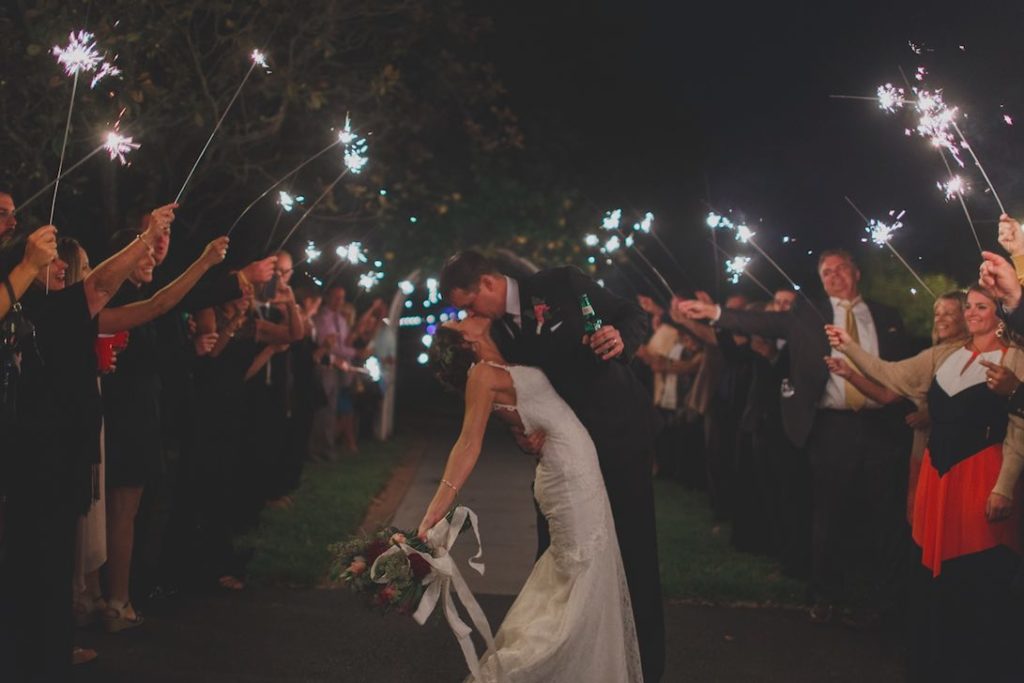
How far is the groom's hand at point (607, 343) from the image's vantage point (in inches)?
238

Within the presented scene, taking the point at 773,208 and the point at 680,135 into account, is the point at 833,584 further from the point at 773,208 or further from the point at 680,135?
the point at 680,135

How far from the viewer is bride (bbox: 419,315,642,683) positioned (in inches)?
230

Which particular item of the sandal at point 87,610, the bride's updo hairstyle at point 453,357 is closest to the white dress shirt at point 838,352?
the bride's updo hairstyle at point 453,357

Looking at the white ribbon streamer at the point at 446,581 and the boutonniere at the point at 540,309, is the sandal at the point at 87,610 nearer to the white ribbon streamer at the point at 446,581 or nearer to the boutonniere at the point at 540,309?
the white ribbon streamer at the point at 446,581

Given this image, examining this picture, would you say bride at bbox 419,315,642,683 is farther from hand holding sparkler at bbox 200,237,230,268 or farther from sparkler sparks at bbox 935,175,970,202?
sparkler sparks at bbox 935,175,970,202

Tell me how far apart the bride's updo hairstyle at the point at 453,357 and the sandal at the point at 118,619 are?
111 inches

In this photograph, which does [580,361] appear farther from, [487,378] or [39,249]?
[39,249]

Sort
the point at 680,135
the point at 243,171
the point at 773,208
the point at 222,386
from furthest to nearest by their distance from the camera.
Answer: the point at 680,135, the point at 243,171, the point at 773,208, the point at 222,386

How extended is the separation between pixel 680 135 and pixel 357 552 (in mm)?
18557

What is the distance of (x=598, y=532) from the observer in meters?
6.08

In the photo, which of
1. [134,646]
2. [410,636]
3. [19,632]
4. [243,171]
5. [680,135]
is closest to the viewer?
[19,632]

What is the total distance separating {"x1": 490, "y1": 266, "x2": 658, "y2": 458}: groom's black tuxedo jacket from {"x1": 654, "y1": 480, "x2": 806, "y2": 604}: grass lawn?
9.40ft

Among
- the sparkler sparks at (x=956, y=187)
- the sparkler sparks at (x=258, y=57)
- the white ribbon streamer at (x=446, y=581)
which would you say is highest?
the sparkler sparks at (x=258, y=57)

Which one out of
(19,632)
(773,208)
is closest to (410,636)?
(19,632)
